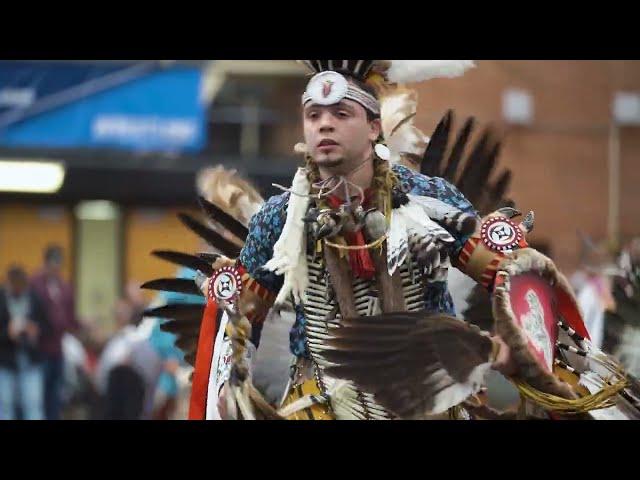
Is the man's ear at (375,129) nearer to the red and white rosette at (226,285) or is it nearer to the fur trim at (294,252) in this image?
the fur trim at (294,252)

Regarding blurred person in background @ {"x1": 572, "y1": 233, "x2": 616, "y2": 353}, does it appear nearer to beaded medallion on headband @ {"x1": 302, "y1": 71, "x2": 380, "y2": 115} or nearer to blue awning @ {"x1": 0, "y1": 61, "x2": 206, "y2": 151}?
beaded medallion on headband @ {"x1": 302, "y1": 71, "x2": 380, "y2": 115}

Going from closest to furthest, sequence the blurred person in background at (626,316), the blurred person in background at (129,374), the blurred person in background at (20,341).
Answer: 1. the blurred person in background at (626,316)
2. the blurred person in background at (129,374)
3. the blurred person in background at (20,341)

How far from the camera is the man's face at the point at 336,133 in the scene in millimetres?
4324

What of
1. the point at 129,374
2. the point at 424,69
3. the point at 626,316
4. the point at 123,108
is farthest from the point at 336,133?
the point at 123,108

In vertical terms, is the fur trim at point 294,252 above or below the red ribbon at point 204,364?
above

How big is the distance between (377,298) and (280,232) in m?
0.38

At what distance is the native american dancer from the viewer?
4.18 meters

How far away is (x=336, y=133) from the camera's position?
4324 millimetres

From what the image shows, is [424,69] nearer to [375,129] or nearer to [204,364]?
[375,129]

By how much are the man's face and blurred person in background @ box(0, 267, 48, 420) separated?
22.8 feet

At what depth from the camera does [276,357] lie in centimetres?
518

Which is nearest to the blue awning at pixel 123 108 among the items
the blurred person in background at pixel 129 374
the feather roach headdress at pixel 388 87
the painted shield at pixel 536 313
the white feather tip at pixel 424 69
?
the blurred person in background at pixel 129 374

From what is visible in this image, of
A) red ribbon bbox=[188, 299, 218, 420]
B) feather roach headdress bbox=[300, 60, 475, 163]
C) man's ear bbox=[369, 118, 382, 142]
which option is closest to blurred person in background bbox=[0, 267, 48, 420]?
feather roach headdress bbox=[300, 60, 475, 163]

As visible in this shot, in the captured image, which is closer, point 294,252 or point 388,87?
point 294,252
